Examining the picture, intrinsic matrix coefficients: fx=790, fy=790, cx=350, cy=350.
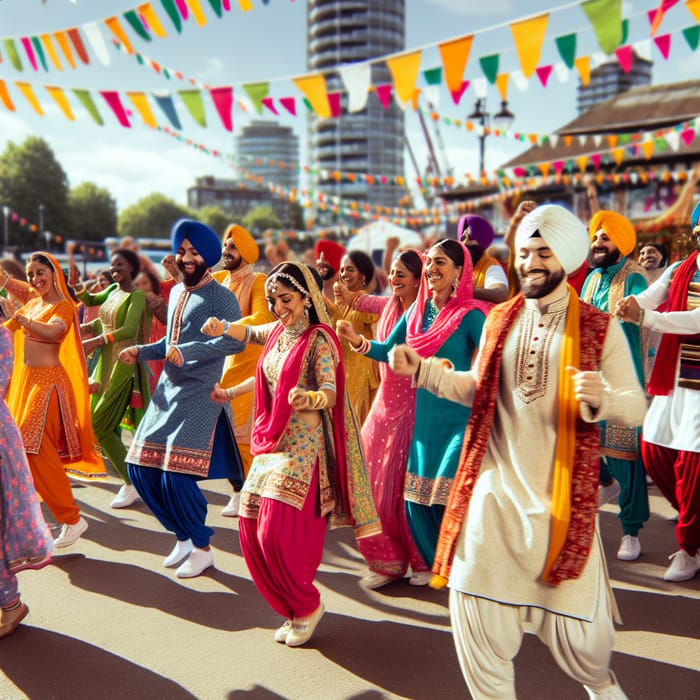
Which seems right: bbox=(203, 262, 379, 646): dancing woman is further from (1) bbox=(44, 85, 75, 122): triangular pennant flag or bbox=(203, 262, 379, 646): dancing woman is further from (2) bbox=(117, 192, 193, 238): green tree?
(2) bbox=(117, 192, 193, 238): green tree

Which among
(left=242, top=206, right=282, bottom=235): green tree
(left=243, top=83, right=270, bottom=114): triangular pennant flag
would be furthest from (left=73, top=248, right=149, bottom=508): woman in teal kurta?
(left=242, top=206, right=282, bottom=235): green tree

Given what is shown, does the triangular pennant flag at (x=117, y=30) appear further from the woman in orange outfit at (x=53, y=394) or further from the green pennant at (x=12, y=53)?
the woman in orange outfit at (x=53, y=394)

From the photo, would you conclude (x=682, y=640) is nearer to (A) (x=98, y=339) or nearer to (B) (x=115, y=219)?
(A) (x=98, y=339)

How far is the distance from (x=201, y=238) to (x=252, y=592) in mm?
2066

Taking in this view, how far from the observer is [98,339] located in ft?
19.0

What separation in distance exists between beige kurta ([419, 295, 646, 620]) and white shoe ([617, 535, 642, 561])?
93.7 inches

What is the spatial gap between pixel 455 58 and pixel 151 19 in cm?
346

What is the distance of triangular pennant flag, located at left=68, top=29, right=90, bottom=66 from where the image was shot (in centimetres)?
839

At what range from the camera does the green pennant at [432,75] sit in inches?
342

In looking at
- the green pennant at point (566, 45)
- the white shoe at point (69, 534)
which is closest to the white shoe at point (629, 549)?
the white shoe at point (69, 534)

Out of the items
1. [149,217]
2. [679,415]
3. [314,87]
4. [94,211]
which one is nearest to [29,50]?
[314,87]

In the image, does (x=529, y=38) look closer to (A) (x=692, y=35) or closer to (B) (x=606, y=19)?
(B) (x=606, y=19)

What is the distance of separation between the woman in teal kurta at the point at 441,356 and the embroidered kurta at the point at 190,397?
1041 mm

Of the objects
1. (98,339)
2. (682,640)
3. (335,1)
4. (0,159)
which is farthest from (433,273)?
(335,1)
